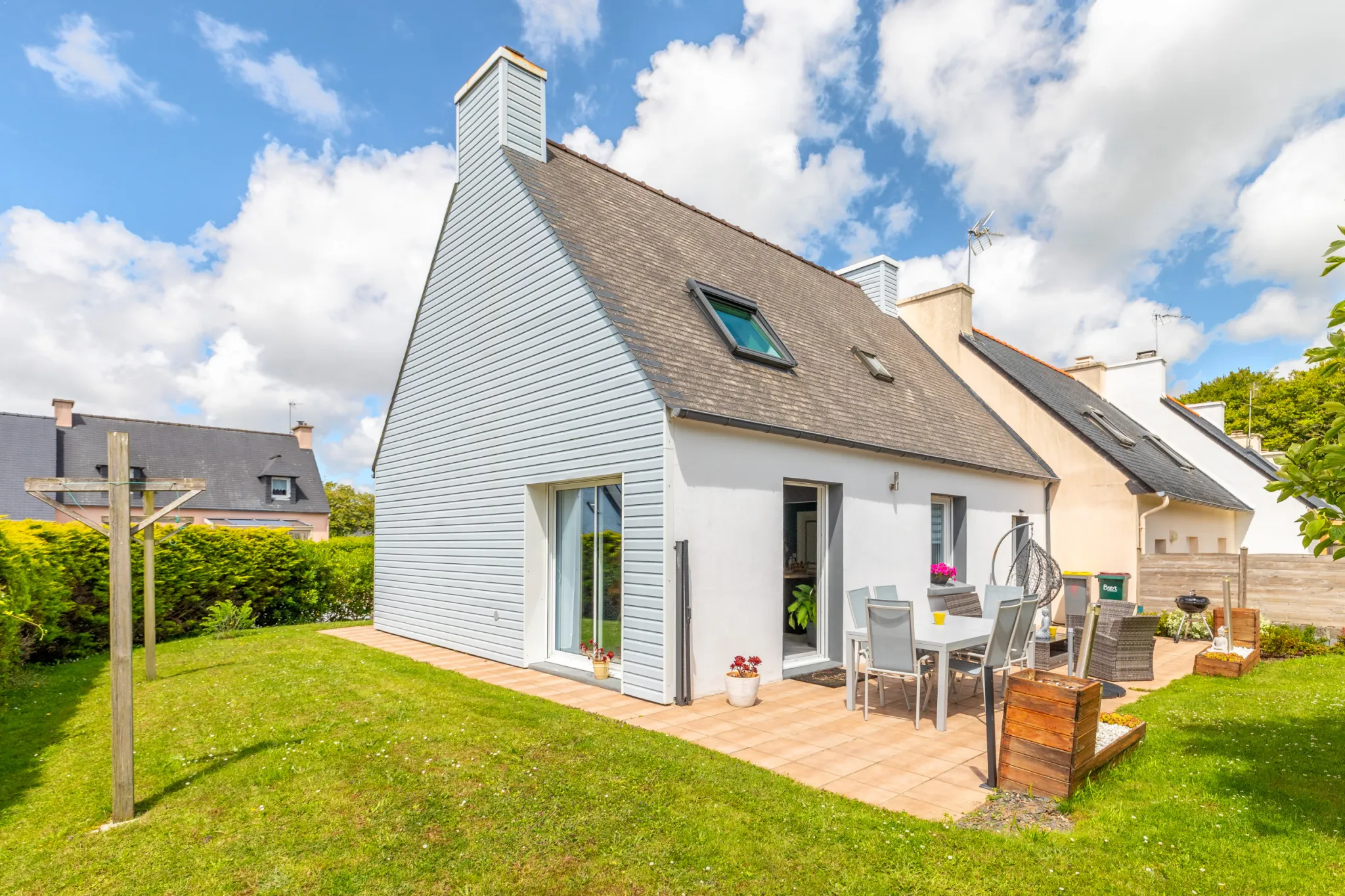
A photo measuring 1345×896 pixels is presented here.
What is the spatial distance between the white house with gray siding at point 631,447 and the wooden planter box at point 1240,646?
3608mm

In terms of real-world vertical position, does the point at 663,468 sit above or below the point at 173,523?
above

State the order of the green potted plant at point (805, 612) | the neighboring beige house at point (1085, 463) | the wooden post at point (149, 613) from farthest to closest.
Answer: the neighboring beige house at point (1085, 463)
the green potted plant at point (805, 612)
the wooden post at point (149, 613)

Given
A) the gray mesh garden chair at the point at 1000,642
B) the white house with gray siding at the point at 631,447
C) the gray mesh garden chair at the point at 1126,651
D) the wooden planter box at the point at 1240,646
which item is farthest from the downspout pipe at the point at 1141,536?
the gray mesh garden chair at the point at 1000,642

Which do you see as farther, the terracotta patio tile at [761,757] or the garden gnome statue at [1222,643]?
the garden gnome statue at [1222,643]

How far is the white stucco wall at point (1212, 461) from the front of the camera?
1914 centimetres

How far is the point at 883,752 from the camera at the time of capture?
5.83m

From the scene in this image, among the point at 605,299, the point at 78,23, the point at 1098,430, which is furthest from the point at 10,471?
the point at 1098,430

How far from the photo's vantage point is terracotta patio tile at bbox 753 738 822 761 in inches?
226

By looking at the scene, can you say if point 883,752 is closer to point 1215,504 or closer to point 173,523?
point 173,523

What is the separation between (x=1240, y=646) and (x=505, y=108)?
44.5ft

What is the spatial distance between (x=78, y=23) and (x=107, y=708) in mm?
8227

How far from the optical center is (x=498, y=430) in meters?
10.2

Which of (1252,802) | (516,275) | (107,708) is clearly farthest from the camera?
(516,275)

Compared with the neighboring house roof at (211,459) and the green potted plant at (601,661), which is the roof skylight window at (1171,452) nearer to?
the green potted plant at (601,661)
